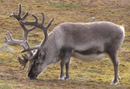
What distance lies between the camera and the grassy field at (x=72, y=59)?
1227 centimetres

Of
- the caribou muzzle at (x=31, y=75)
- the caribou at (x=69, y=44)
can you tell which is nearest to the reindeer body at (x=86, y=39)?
the caribou at (x=69, y=44)

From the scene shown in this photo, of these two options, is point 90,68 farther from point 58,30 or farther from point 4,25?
point 4,25

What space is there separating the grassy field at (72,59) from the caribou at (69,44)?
33.0 inches

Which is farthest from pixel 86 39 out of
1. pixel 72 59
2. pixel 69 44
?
pixel 72 59

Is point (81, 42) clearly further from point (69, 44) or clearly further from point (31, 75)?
point (31, 75)

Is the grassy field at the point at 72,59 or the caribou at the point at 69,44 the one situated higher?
the caribou at the point at 69,44

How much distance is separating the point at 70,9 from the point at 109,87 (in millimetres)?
28043

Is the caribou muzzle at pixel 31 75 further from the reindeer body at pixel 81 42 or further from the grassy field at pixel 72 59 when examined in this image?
the grassy field at pixel 72 59

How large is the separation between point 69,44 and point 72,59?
611 cm

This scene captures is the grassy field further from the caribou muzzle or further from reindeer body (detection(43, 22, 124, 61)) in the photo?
reindeer body (detection(43, 22, 124, 61))

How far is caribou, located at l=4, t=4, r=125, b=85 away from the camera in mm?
12758

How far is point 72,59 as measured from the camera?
18.8 metres

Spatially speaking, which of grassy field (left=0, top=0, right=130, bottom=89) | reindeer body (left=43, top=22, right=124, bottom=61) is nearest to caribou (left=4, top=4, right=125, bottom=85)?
reindeer body (left=43, top=22, right=124, bottom=61)

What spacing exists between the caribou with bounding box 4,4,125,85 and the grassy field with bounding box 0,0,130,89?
84 centimetres
